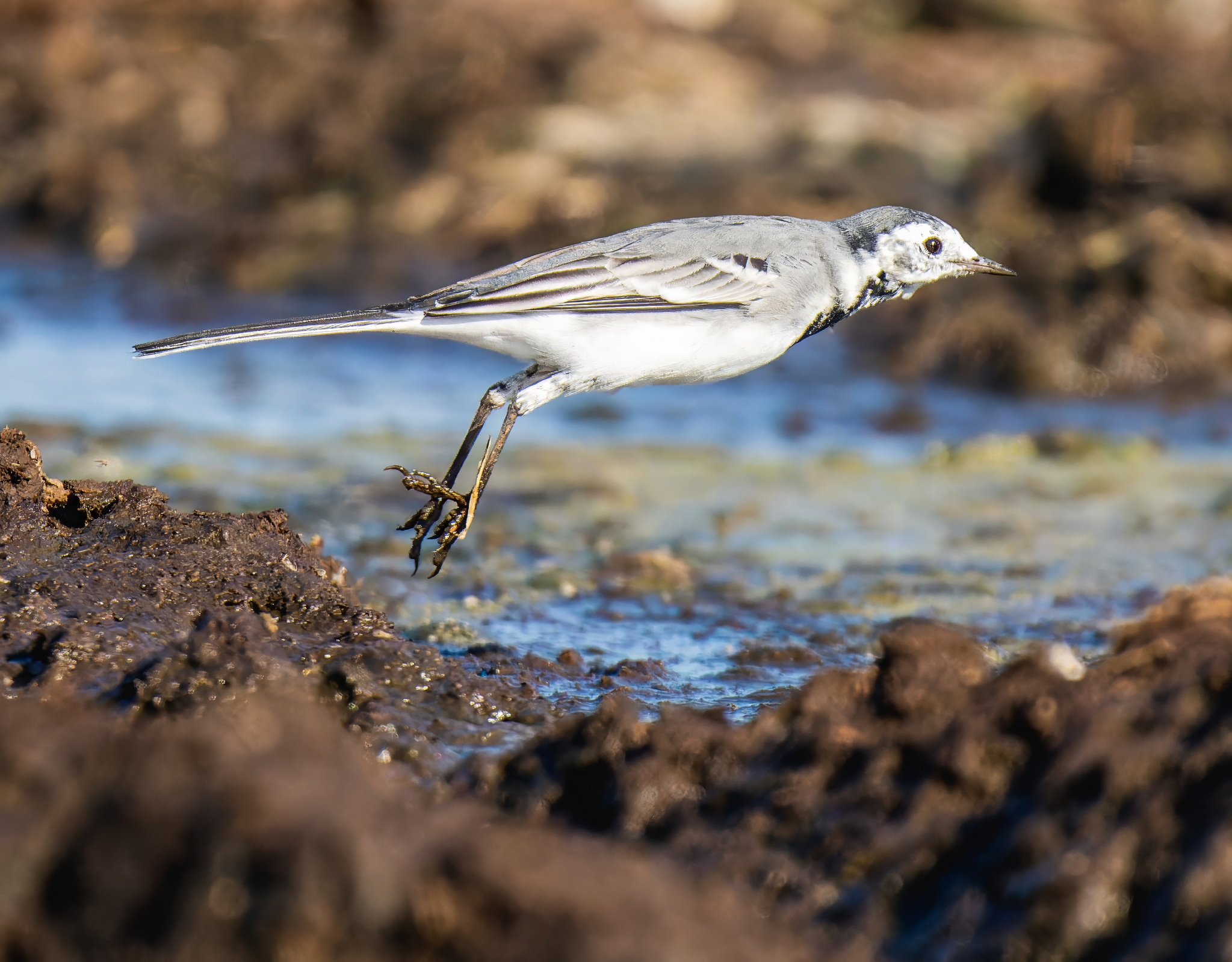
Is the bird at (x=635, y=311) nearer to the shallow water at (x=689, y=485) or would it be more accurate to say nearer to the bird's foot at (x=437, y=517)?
the bird's foot at (x=437, y=517)

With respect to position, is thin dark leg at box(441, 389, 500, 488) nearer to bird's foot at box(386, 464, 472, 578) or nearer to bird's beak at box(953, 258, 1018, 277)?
bird's foot at box(386, 464, 472, 578)

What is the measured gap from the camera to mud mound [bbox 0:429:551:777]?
4.09m

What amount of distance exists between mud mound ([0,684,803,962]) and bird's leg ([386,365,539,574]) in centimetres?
277

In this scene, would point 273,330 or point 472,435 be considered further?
point 472,435

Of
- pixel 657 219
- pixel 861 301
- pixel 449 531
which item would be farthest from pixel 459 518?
pixel 657 219

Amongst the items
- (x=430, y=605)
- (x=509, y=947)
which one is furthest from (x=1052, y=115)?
(x=509, y=947)

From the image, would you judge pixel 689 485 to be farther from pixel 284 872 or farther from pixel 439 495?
pixel 284 872

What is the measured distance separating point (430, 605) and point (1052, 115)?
1002 cm

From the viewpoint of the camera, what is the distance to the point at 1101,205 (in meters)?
13.6

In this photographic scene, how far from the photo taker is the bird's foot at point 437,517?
5719 millimetres

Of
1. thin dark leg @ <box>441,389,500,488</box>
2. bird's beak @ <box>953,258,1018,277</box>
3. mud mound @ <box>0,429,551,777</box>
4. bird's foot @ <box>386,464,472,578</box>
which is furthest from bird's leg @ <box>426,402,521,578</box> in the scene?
bird's beak @ <box>953,258,1018,277</box>

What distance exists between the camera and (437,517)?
594cm

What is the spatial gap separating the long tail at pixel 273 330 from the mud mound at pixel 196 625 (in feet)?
1.77

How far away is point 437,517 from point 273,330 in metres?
1.05
